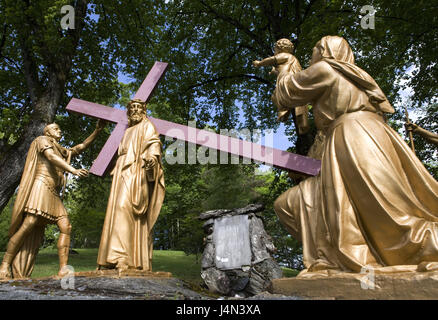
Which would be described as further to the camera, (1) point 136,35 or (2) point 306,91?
(1) point 136,35

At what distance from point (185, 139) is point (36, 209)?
2674 mm

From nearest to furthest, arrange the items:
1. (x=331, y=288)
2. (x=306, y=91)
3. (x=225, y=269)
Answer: (x=331, y=288) < (x=306, y=91) < (x=225, y=269)

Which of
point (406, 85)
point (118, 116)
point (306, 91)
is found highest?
point (406, 85)

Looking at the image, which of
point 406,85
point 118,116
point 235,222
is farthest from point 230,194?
point 118,116

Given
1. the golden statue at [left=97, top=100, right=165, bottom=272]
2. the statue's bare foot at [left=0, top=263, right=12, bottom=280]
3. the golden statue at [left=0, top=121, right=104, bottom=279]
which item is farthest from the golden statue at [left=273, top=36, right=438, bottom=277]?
the statue's bare foot at [left=0, top=263, right=12, bottom=280]

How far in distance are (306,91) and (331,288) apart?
80.3 inches

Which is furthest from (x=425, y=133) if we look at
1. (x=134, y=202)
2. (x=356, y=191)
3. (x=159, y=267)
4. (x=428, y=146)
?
(x=159, y=267)

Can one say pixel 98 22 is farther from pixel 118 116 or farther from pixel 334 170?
pixel 334 170

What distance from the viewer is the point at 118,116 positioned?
20.7ft

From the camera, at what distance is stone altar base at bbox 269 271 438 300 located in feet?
8.14

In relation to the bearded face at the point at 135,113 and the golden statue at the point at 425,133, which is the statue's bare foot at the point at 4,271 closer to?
the bearded face at the point at 135,113

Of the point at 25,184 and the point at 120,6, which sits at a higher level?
the point at 120,6

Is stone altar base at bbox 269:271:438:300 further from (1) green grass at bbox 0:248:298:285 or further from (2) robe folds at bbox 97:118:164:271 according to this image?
(1) green grass at bbox 0:248:298:285

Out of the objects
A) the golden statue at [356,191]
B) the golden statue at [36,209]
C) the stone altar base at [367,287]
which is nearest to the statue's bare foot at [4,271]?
the golden statue at [36,209]
